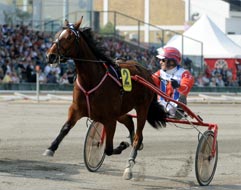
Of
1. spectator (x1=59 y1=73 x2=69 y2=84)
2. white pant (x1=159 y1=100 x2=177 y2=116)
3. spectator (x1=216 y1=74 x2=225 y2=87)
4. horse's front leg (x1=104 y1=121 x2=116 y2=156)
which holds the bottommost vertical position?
spectator (x1=216 y1=74 x2=225 y2=87)

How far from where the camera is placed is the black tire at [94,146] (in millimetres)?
8781

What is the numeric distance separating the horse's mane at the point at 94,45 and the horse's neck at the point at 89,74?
0.59 ft

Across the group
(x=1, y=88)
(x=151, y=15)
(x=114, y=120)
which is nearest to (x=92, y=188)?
(x=114, y=120)

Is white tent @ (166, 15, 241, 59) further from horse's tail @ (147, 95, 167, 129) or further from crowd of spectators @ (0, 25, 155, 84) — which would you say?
horse's tail @ (147, 95, 167, 129)

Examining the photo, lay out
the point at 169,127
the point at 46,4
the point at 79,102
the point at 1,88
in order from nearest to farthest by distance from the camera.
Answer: the point at 79,102
the point at 169,127
the point at 1,88
the point at 46,4

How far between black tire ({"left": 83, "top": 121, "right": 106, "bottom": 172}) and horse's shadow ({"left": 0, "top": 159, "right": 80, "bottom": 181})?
0.22 meters

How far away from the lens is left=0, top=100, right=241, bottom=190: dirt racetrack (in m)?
7.92

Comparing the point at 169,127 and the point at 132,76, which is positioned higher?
the point at 132,76

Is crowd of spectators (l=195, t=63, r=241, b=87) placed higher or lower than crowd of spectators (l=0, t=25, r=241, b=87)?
lower

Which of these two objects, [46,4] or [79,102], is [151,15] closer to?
[46,4]

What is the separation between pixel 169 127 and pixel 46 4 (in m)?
18.4

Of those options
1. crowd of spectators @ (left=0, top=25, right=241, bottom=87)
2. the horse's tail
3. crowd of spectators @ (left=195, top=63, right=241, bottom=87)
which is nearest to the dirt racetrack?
the horse's tail

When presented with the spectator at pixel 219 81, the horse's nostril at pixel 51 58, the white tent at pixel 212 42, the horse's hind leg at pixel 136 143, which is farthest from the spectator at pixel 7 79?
the horse's nostril at pixel 51 58

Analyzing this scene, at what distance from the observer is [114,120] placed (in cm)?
813
